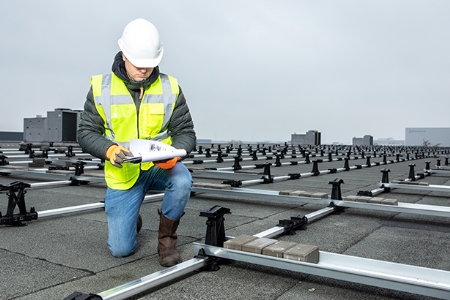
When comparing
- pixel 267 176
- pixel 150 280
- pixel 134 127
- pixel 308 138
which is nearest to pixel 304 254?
pixel 150 280

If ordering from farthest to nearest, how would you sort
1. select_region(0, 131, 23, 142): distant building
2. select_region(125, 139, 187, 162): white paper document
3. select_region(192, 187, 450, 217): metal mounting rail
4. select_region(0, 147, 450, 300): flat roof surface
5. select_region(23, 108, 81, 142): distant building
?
select_region(0, 131, 23, 142): distant building → select_region(23, 108, 81, 142): distant building → select_region(192, 187, 450, 217): metal mounting rail → select_region(125, 139, 187, 162): white paper document → select_region(0, 147, 450, 300): flat roof surface

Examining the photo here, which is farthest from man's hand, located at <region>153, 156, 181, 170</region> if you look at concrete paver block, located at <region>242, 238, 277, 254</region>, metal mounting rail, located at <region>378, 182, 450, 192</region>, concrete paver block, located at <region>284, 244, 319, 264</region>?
metal mounting rail, located at <region>378, 182, 450, 192</region>

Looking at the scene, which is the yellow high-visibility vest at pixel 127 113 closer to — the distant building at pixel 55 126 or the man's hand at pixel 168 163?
the man's hand at pixel 168 163

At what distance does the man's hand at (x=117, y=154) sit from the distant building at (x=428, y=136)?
57460 millimetres

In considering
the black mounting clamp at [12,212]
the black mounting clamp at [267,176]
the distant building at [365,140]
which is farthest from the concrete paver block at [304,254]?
the distant building at [365,140]

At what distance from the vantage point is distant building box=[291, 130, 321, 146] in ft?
120

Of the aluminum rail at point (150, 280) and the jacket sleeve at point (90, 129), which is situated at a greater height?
the jacket sleeve at point (90, 129)

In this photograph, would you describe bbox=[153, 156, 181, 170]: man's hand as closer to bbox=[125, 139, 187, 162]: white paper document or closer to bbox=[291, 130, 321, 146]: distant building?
bbox=[125, 139, 187, 162]: white paper document

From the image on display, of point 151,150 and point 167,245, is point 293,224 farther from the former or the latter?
point 151,150

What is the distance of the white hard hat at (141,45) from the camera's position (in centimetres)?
301

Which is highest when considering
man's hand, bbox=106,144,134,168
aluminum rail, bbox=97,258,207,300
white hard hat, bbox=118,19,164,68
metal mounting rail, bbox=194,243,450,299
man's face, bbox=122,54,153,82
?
white hard hat, bbox=118,19,164,68

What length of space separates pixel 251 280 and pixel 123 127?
4.80 feet

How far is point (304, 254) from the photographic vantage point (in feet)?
8.11

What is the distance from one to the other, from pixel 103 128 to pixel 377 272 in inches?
87.1
